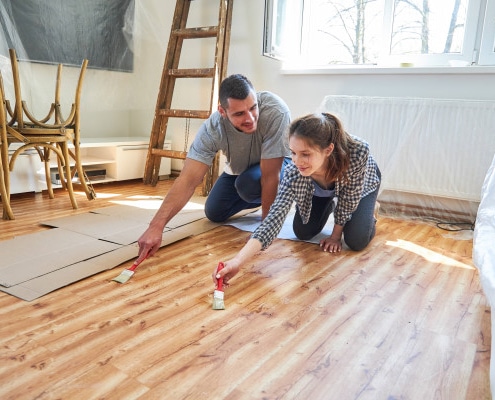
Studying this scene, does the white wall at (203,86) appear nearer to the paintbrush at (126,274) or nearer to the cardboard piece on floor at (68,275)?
the cardboard piece on floor at (68,275)

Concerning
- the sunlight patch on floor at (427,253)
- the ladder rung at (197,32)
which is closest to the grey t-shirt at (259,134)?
the sunlight patch on floor at (427,253)

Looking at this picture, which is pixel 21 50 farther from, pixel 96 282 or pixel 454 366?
pixel 454 366

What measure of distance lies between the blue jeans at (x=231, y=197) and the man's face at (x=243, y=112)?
0.35 meters

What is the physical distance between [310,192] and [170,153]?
1584mm

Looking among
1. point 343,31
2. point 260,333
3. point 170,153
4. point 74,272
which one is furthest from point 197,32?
point 260,333

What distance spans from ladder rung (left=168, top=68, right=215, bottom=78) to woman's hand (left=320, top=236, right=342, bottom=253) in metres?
1.48

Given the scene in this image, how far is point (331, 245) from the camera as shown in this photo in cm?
174

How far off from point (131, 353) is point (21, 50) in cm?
209

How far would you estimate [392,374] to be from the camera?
2.99 ft

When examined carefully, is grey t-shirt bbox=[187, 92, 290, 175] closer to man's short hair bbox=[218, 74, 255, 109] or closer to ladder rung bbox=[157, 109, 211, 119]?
man's short hair bbox=[218, 74, 255, 109]

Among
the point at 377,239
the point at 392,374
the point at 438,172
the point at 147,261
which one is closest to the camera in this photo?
the point at 392,374

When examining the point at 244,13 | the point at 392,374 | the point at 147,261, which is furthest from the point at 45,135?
the point at 392,374

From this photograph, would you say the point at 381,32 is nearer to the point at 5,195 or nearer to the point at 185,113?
the point at 185,113

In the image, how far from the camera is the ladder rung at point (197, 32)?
2799 millimetres
